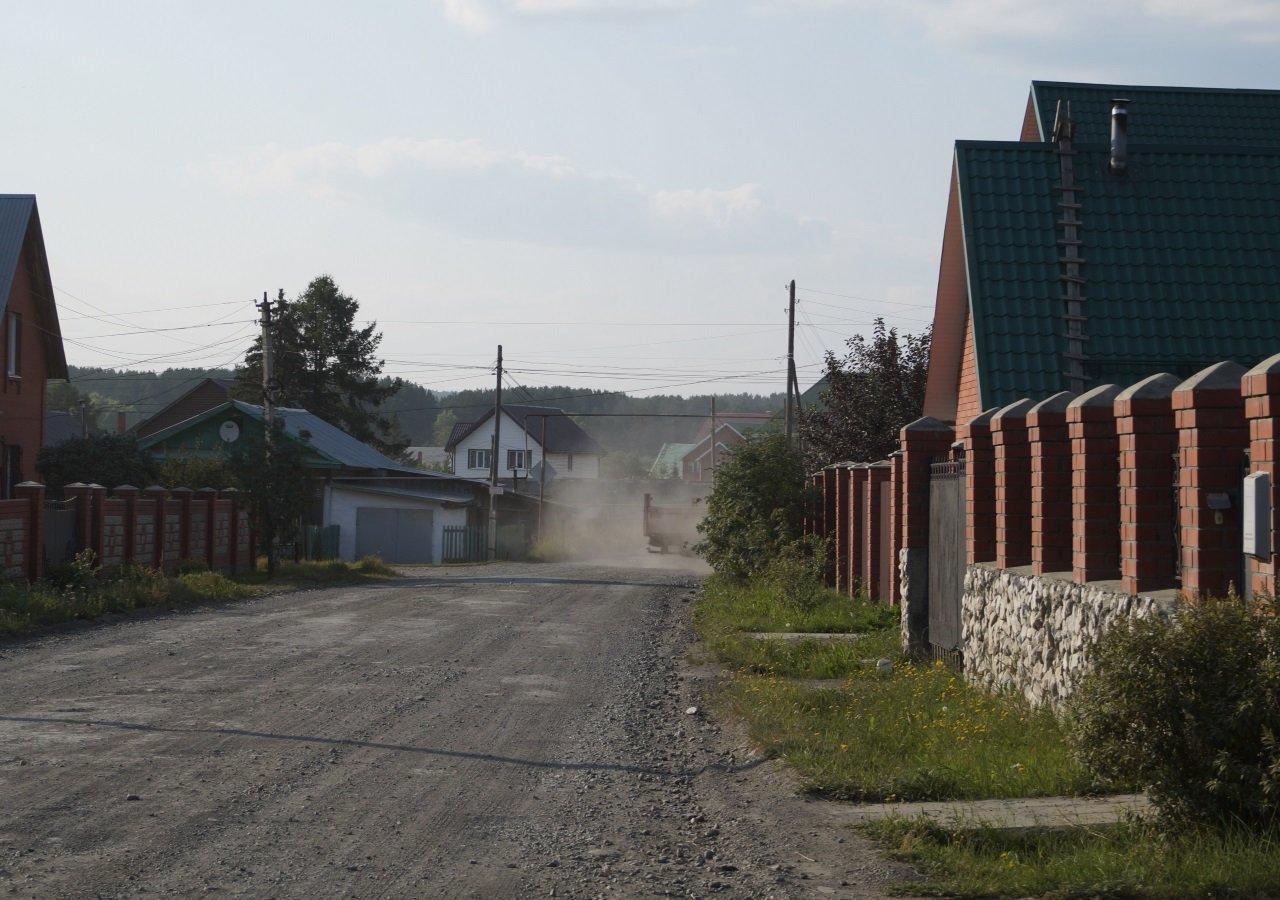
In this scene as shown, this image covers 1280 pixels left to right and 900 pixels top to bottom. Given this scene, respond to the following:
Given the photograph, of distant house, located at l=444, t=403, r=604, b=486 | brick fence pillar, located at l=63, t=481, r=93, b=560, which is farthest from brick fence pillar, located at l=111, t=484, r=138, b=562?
distant house, located at l=444, t=403, r=604, b=486

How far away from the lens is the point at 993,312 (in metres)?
15.3

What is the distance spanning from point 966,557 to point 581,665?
4.46 metres

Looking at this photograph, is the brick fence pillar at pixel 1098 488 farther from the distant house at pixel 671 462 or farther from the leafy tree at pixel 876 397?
the distant house at pixel 671 462

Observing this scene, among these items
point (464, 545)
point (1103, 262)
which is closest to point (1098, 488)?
point (1103, 262)

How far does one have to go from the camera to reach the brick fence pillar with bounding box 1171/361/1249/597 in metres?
7.12

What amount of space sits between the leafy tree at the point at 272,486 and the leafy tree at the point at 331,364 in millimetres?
42246

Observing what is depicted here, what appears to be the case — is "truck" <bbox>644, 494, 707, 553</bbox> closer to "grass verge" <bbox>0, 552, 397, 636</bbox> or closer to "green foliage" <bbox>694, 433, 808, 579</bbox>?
"grass verge" <bbox>0, 552, 397, 636</bbox>

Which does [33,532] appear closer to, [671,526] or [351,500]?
[351,500]

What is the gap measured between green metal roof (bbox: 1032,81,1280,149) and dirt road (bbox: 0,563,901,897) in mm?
10341

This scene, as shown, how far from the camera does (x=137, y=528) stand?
2672cm

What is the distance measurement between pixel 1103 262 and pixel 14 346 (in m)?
27.7

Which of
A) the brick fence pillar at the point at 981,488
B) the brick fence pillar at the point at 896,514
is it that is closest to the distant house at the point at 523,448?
the brick fence pillar at the point at 896,514

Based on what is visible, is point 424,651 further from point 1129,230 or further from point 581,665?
point 1129,230

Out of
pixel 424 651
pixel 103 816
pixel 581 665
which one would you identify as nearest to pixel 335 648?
pixel 424 651
